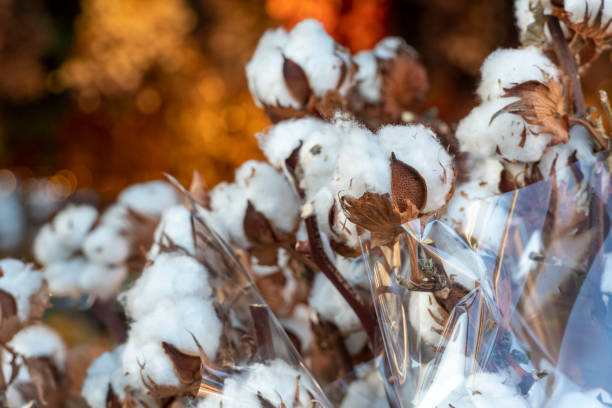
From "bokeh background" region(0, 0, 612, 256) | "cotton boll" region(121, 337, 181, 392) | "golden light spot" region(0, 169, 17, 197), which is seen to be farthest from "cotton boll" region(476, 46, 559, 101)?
"golden light spot" region(0, 169, 17, 197)

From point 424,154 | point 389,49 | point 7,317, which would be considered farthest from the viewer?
point 389,49

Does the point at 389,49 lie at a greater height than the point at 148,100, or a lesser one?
lesser

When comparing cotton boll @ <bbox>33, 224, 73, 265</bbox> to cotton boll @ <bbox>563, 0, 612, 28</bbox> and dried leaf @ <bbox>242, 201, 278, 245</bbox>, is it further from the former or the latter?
cotton boll @ <bbox>563, 0, 612, 28</bbox>

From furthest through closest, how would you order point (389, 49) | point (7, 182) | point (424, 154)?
point (7, 182)
point (389, 49)
point (424, 154)

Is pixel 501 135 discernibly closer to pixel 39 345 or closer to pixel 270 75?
pixel 270 75

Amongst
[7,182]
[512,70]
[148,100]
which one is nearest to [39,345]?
[512,70]

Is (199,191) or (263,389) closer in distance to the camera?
(263,389)

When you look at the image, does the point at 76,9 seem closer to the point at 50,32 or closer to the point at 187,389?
the point at 50,32

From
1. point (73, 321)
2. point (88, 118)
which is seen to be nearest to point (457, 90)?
point (88, 118)
